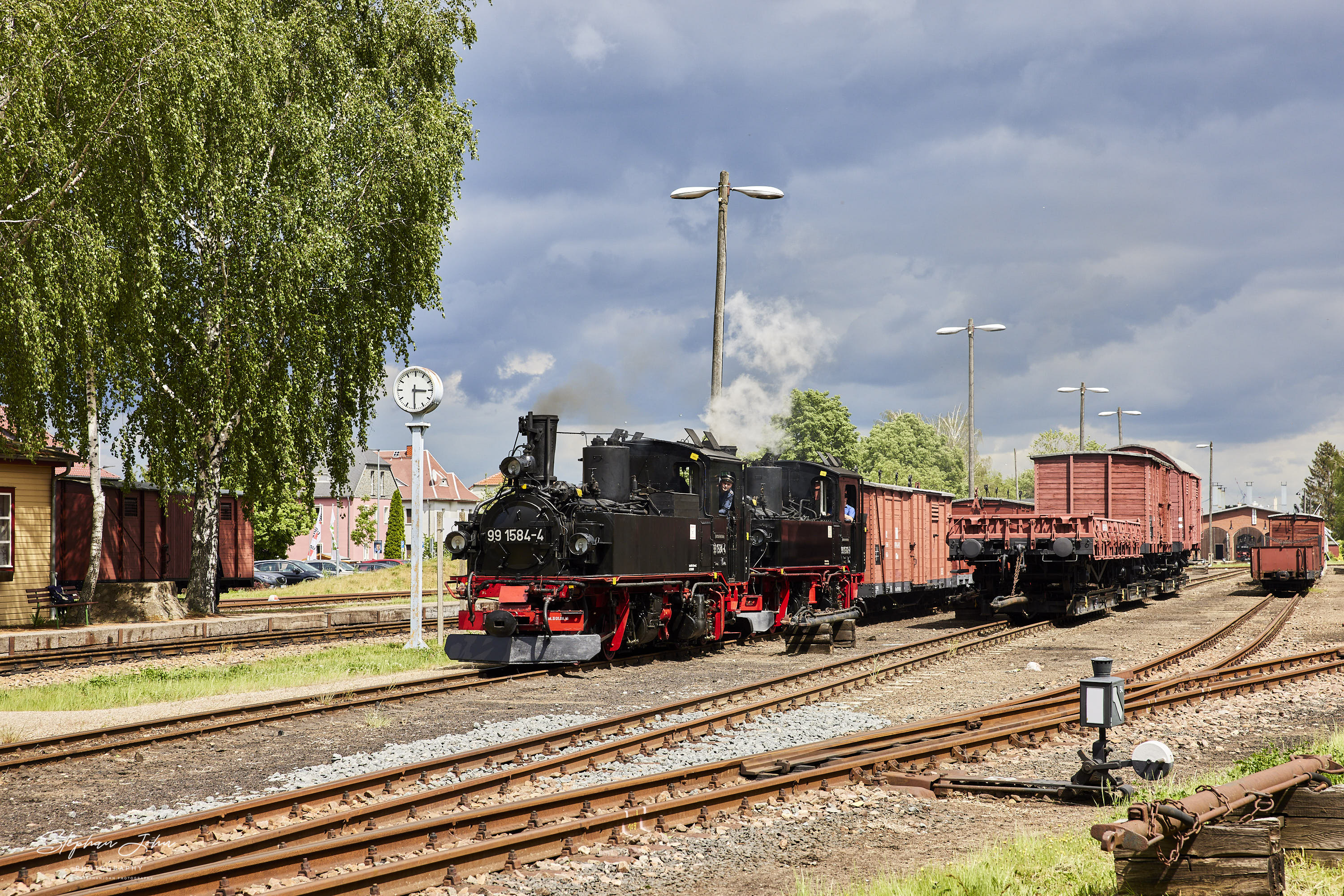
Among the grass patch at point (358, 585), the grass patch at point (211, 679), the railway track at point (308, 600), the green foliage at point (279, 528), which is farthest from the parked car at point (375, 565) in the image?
the grass patch at point (211, 679)

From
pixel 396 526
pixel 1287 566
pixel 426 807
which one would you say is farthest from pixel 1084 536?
pixel 396 526

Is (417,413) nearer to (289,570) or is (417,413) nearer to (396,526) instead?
(289,570)

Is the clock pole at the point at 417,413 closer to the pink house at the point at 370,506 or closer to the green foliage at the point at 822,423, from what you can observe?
the green foliage at the point at 822,423

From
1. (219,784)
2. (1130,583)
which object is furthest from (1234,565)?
(219,784)

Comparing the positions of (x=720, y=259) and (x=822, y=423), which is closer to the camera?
(x=720, y=259)

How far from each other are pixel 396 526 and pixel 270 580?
2454 centimetres

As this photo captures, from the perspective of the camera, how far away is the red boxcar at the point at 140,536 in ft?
83.7

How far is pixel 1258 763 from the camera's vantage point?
26.3 feet

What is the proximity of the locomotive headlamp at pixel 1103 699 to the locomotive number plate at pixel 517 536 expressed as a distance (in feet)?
25.5

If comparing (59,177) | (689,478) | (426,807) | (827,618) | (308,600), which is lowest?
(308,600)

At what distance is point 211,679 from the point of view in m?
14.8

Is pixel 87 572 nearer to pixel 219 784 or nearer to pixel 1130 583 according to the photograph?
pixel 219 784

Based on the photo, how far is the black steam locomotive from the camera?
559 inches

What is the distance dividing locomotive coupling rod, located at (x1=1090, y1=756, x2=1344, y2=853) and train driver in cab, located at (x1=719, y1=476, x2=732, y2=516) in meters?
11.7
